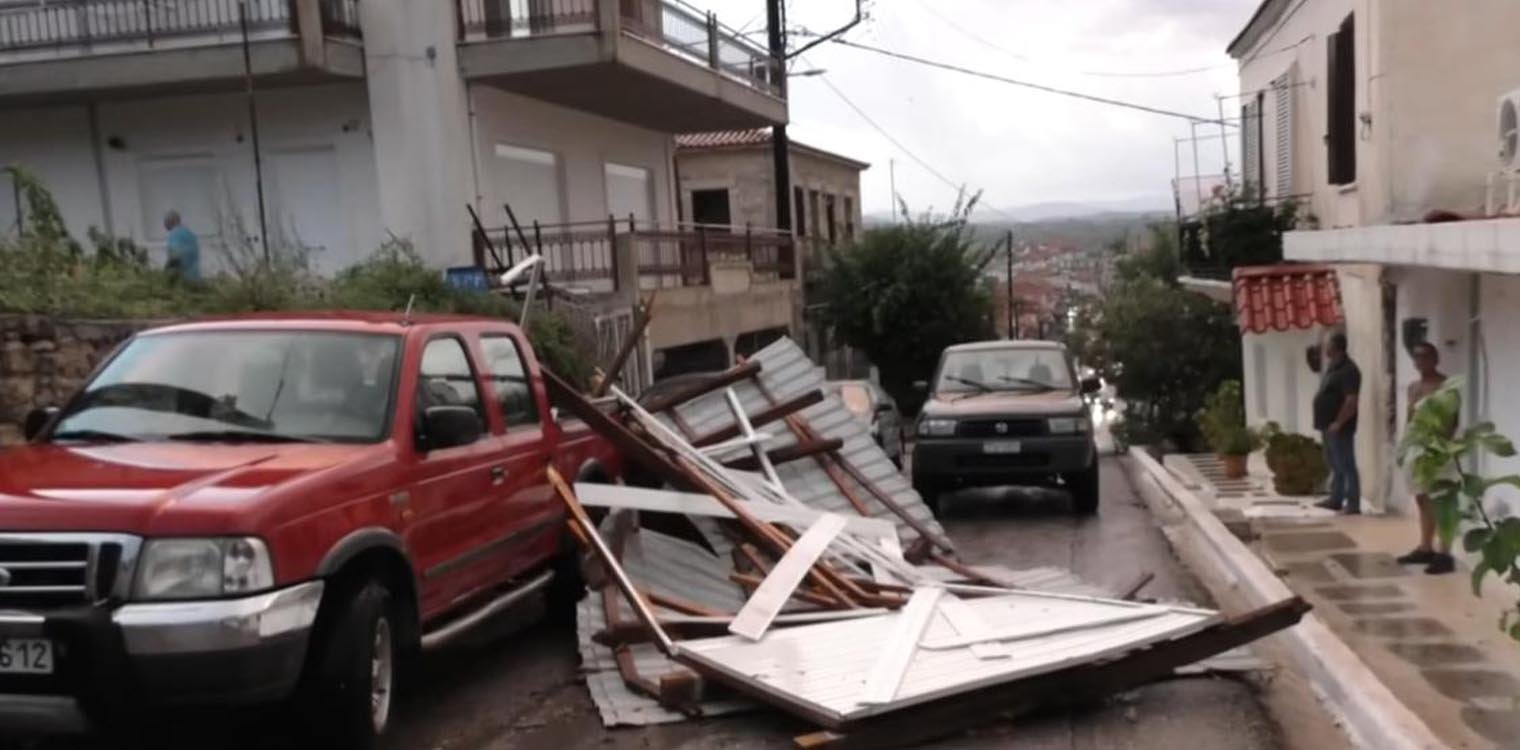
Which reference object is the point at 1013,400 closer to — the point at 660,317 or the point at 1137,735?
the point at 660,317

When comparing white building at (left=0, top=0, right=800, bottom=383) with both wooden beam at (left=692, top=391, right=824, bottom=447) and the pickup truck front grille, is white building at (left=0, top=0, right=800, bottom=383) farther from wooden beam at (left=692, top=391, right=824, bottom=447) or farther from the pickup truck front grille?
the pickup truck front grille

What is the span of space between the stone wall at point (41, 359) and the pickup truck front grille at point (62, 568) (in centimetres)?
440

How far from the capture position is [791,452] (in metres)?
10.2

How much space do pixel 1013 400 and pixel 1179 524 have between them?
2.17 metres

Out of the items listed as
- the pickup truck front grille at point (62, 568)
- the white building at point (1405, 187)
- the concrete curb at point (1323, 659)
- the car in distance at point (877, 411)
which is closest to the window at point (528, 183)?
the car in distance at point (877, 411)

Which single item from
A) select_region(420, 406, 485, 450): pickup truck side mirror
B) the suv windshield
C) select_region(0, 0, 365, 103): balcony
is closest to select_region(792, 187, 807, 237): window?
select_region(0, 0, 365, 103): balcony

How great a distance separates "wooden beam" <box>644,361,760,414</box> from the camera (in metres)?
10.4

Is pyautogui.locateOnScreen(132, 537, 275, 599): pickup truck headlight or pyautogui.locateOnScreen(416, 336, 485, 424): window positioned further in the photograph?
pyautogui.locateOnScreen(416, 336, 485, 424): window

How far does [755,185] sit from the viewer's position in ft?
117

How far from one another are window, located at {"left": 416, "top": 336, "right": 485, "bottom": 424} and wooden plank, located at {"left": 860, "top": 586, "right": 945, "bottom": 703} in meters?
2.40

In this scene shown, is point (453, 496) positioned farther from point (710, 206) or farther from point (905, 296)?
point (710, 206)

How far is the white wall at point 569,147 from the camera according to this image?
60.2 ft

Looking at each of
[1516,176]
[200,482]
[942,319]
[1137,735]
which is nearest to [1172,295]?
[942,319]

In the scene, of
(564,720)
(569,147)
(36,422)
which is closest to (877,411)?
(569,147)
